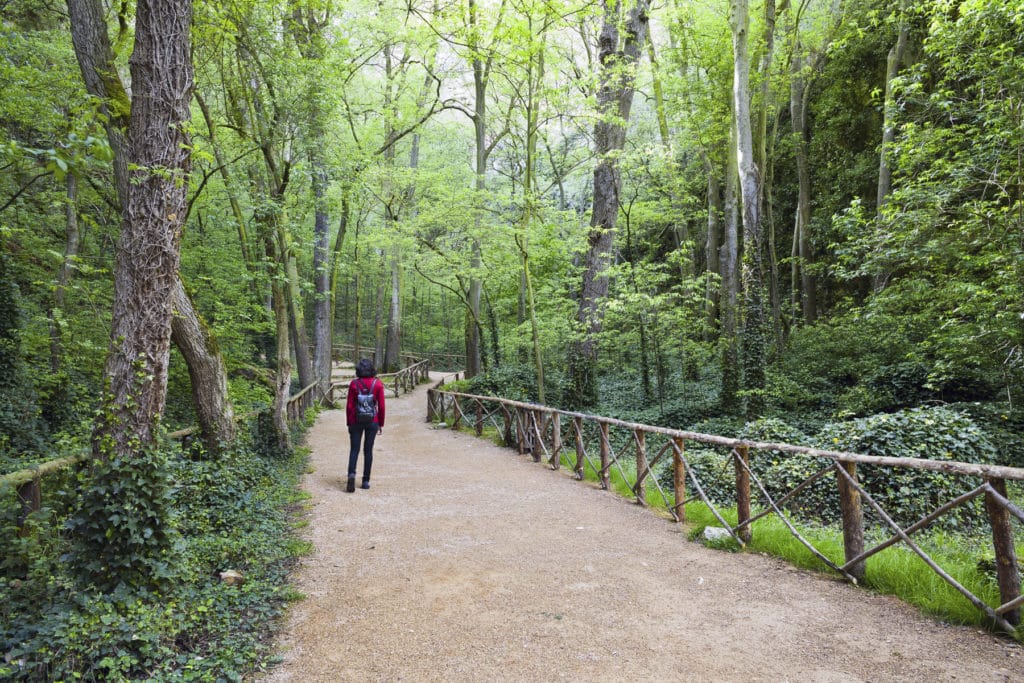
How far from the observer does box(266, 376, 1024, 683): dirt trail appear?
114 inches

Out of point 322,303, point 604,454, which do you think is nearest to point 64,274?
point 322,303

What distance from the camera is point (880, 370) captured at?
35.0 ft

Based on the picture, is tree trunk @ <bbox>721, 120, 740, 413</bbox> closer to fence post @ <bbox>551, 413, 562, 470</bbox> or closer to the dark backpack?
Answer: fence post @ <bbox>551, 413, 562, 470</bbox>

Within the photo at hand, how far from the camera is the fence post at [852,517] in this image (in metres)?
3.92

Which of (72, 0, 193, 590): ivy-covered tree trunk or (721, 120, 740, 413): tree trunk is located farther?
(721, 120, 740, 413): tree trunk

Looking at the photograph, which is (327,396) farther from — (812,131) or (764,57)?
(812,131)

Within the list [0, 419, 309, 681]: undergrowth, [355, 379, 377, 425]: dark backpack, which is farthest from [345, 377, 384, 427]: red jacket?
[0, 419, 309, 681]: undergrowth

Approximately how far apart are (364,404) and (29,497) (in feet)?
12.1

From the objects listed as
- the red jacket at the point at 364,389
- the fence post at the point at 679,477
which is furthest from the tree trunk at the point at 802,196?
the red jacket at the point at 364,389

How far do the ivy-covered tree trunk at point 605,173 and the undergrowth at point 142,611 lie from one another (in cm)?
852

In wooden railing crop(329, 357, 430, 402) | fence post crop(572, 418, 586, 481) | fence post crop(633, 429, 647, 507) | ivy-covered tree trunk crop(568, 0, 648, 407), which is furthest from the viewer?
wooden railing crop(329, 357, 430, 402)

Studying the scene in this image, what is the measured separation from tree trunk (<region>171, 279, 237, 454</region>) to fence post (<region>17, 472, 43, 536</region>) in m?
3.12

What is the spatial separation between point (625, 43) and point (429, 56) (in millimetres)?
7641

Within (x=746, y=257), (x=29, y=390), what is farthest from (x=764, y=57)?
(x=29, y=390)
